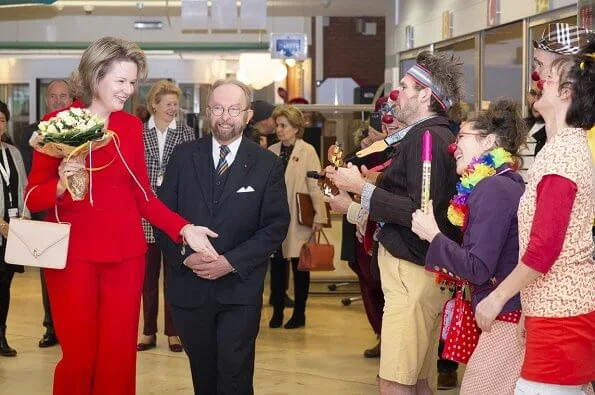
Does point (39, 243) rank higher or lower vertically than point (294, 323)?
higher

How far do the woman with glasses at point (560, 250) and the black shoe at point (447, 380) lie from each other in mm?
3170

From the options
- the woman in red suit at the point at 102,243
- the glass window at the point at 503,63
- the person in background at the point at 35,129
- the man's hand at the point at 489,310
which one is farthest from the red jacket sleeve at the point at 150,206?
the glass window at the point at 503,63

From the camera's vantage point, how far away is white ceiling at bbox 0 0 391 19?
17.8m

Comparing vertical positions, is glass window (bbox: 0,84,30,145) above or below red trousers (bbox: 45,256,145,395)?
above

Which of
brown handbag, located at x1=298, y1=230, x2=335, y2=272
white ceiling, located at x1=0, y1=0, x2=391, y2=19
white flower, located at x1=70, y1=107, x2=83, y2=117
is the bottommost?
brown handbag, located at x1=298, y1=230, x2=335, y2=272

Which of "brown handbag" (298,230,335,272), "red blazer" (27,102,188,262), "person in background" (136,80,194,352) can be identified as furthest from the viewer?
"brown handbag" (298,230,335,272)

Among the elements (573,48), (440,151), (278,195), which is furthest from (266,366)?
(573,48)

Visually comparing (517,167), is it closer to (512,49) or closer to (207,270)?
(207,270)

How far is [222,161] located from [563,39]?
5.23ft

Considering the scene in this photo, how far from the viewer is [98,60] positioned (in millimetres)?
4301

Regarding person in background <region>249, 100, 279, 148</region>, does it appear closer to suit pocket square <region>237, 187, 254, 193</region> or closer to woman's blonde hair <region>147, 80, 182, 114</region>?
woman's blonde hair <region>147, 80, 182, 114</region>

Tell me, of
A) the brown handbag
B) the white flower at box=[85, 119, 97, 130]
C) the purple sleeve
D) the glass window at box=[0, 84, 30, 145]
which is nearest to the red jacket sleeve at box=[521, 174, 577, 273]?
the purple sleeve

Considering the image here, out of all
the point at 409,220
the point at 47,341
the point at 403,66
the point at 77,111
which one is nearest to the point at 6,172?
the point at 47,341

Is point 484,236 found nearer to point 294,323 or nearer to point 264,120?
point 294,323
